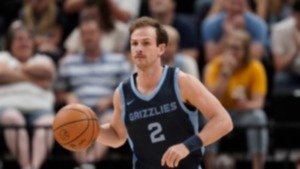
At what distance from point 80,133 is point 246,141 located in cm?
337

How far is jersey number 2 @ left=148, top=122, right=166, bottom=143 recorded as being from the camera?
6125mm

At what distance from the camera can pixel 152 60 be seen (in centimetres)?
600

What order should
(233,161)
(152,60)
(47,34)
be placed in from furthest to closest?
(47,34)
(233,161)
(152,60)

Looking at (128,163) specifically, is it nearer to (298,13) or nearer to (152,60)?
(298,13)

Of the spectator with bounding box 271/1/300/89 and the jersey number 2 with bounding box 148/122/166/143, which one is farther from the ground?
the jersey number 2 with bounding box 148/122/166/143

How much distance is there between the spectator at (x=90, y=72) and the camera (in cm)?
931

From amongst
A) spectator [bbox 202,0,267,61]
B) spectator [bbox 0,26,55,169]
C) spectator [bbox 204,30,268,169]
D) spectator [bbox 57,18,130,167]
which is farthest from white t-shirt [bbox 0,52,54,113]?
spectator [bbox 202,0,267,61]

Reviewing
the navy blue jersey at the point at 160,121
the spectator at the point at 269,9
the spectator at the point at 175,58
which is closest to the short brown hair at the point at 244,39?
the spectator at the point at 175,58

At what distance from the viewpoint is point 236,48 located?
8898mm

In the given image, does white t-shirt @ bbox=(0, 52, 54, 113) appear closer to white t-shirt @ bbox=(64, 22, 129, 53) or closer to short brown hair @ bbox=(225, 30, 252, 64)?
white t-shirt @ bbox=(64, 22, 129, 53)

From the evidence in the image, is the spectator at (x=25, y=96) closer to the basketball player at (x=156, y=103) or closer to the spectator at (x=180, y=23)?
the spectator at (x=180, y=23)

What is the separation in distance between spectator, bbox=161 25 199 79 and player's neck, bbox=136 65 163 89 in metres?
2.79

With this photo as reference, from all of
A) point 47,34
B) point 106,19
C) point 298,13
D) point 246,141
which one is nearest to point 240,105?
point 246,141

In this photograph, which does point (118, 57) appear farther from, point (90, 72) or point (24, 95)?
point (24, 95)
